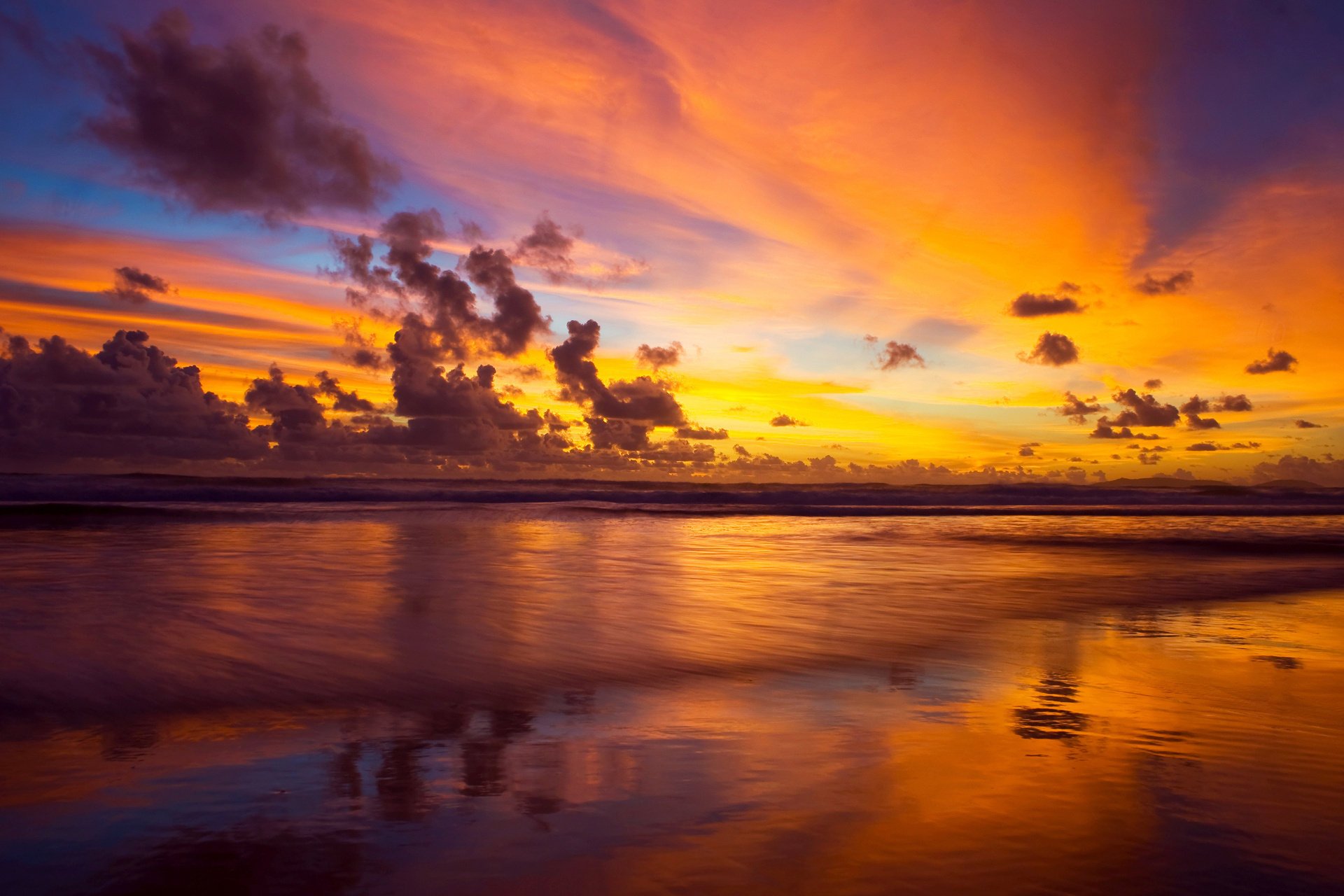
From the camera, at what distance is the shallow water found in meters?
3.36

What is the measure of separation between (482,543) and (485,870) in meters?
17.1

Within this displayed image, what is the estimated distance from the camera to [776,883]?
3.16m

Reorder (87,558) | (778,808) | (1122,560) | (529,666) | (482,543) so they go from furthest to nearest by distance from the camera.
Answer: (482,543), (1122,560), (87,558), (529,666), (778,808)

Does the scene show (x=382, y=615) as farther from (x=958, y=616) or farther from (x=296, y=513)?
(x=296, y=513)

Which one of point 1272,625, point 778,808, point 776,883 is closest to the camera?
point 776,883

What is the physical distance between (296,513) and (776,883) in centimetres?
3237

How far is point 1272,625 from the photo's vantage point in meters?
9.41

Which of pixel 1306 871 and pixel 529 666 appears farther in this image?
pixel 529 666

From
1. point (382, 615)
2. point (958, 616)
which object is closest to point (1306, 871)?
point (958, 616)

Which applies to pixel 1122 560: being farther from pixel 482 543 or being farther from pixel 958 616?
pixel 482 543

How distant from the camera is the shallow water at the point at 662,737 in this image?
3.36 m

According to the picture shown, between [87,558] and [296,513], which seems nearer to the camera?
[87,558]

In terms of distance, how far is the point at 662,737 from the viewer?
199 inches

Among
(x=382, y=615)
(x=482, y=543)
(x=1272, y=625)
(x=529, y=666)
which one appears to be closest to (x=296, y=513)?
(x=482, y=543)
